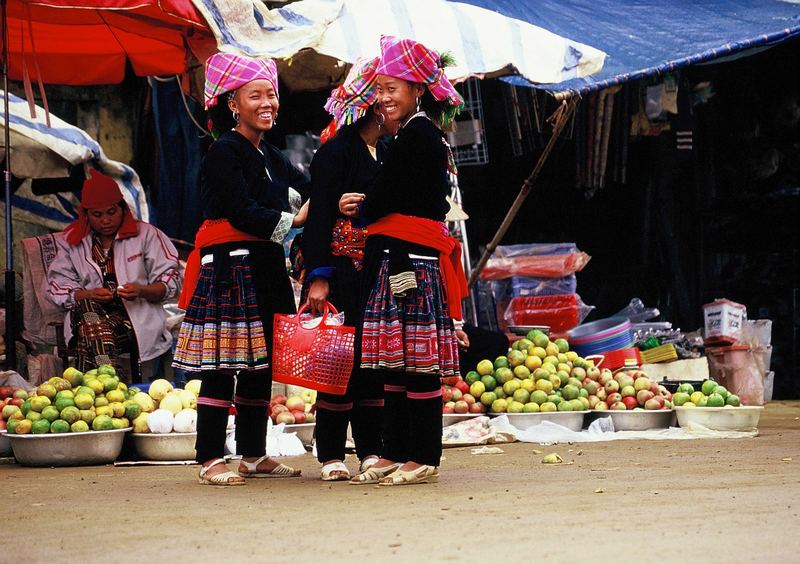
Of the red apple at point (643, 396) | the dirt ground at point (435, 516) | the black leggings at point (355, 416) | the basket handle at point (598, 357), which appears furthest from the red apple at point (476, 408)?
the black leggings at point (355, 416)

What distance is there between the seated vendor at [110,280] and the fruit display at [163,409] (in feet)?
2.91

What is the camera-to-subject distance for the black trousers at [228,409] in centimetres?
543

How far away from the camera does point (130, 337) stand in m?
8.24

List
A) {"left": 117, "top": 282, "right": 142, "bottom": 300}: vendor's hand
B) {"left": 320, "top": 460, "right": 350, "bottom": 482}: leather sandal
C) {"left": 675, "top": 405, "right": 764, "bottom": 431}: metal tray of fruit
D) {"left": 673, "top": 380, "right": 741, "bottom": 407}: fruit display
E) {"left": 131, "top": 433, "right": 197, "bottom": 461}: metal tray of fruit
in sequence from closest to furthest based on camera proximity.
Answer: {"left": 320, "top": 460, "right": 350, "bottom": 482}: leather sandal, {"left": 131, "top": 433, "right": 197, "bottom": 461}: metal tray of fruit, {"left": 117, "top": 282, "right": 142, "bottom": 300}: vendor's hand, {"left": 675, "top": 405, "right": 764, "bottom": 431}: metal tray of fruit, {"left": 673, "top": 380, "right": 741, "bottom": 407}: fruit display

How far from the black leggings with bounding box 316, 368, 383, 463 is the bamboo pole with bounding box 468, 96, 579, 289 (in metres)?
4.28

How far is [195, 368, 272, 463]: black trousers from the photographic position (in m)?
5.43

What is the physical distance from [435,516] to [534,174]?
5935 millimetres

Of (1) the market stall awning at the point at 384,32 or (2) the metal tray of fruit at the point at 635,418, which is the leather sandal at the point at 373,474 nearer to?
(1) the market stall awning at the point at 384,32

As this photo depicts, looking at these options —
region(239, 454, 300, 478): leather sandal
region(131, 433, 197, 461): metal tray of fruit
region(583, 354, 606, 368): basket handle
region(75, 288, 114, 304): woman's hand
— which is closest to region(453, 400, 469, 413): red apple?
region(583, 354, 606, 368): basket handle

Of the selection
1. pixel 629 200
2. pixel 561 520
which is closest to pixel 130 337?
pixel 561 520

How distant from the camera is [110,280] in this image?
27.2 feet

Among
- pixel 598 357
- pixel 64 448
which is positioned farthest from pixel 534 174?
pixel 64 448

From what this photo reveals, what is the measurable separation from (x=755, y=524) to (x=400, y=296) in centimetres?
176

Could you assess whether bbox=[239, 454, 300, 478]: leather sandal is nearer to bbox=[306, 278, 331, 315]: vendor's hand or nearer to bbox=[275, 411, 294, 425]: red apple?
bbox=[306, 278, 331, 315]: vendor's hand
